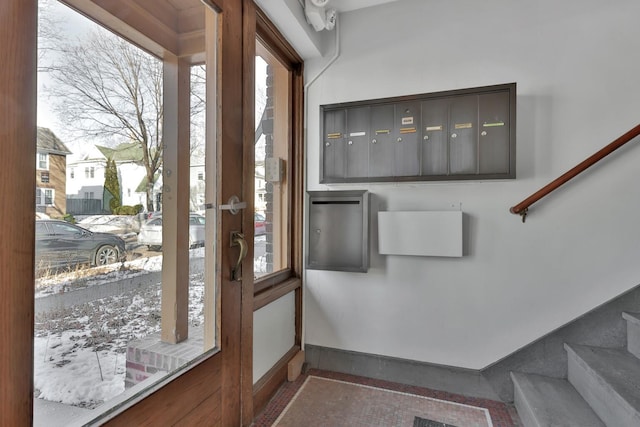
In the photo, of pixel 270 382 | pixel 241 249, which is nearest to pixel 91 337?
pixel 241 249

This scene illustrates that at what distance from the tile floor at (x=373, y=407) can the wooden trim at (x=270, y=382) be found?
0.12 ft

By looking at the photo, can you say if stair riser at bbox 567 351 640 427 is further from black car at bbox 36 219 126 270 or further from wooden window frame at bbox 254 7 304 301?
black car at bbox 36 219 126 270

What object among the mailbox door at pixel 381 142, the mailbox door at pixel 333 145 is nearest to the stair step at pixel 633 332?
the mailbox door at pixel 381 142

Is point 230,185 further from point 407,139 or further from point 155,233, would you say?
point 407,139

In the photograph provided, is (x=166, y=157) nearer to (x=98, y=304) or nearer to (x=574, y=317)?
(x=98, y=304)

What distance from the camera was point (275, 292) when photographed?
1799 millimetres

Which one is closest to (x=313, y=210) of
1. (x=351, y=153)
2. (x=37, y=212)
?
(x=351, y=153)

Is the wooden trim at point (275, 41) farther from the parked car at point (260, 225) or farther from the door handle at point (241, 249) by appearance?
the door handle at point (241, 249)

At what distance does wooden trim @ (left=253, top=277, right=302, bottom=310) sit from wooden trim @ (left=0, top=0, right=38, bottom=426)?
1.00 m

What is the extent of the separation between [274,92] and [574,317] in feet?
7.11

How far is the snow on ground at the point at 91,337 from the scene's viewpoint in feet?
2.43

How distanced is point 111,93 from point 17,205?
418 millimetres

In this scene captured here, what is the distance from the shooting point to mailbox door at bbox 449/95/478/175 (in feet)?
5.49

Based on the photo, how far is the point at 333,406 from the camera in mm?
1675
